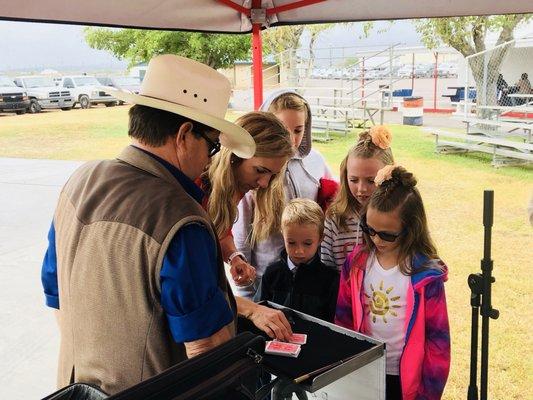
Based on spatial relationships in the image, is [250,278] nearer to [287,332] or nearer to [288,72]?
[287,332]

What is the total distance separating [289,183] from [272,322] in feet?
2.75

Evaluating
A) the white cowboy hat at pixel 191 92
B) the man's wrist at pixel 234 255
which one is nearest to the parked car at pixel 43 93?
the man's wrist at pixel 234 255

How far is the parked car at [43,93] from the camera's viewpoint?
21031 mm

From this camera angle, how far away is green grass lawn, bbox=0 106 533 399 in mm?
3852

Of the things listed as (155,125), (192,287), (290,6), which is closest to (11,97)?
(290,6)

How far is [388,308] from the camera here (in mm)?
1948

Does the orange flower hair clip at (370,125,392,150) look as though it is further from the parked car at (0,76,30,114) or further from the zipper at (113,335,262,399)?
the parked car at (0,76,30,114)

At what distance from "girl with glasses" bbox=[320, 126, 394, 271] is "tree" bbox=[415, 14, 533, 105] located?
7.21 meters

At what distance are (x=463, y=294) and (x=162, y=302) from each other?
4421mm

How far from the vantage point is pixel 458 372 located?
3707 millimetres

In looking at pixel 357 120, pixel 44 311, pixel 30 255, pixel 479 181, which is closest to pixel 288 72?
pixel 357 120

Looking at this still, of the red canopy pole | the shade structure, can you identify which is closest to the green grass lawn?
the red canopy pole

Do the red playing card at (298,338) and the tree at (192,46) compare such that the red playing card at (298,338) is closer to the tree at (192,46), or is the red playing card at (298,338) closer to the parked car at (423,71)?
the tree at (192,46)

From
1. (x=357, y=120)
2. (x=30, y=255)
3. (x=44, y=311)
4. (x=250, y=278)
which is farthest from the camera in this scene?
(x=357, y=120)
